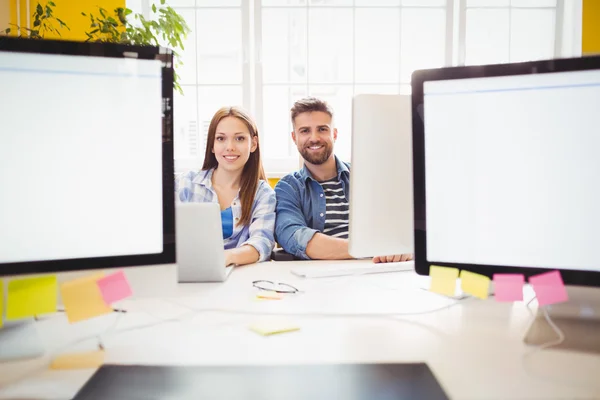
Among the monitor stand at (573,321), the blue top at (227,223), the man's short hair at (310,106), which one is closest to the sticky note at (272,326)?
the monitor stand at (573,321)

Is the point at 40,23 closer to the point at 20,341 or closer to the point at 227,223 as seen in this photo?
the point at 227,223

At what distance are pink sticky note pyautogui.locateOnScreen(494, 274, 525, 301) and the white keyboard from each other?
0.40m

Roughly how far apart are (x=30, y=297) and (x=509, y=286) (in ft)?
2.36

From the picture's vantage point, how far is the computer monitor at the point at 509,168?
643 millimetres

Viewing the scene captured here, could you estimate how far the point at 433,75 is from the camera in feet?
2.43

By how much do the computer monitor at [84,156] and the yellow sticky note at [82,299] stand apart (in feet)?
0.08

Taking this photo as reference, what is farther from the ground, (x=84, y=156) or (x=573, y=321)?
(x=84, y=156)

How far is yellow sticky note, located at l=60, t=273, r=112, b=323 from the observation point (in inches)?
25.3

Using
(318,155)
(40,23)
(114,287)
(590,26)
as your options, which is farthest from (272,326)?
(590,26)

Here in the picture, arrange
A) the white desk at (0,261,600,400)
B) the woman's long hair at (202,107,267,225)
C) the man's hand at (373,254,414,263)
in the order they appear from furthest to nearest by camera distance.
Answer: the woman's long hair at (202,107,267,225)
the man's hand at (373,254,414,263)
the white desk at (0,261,600,400)

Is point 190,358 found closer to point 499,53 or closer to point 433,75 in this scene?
point 433,75

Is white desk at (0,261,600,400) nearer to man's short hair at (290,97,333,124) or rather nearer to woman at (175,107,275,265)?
woman at (175,107,275,265)

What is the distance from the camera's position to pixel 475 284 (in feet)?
2.33

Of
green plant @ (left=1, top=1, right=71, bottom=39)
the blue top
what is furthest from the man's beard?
green plant @ (left=1, top=1, right=71, bottom=39)
